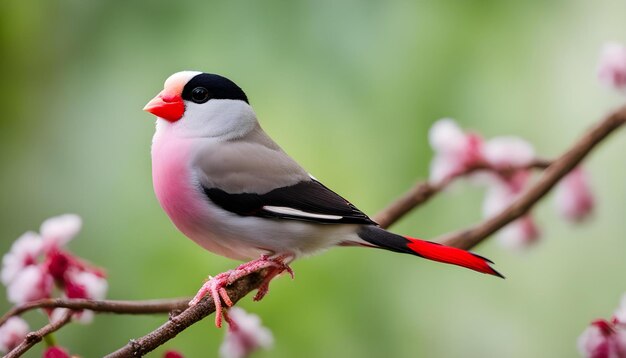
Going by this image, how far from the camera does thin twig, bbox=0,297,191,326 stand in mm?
727

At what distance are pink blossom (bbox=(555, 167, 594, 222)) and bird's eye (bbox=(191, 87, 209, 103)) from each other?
654 millimetres

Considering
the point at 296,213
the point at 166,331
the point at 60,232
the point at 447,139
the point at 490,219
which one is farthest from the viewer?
the point at 447,139

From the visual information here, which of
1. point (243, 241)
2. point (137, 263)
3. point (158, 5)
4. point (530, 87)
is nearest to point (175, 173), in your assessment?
point (243, 241)

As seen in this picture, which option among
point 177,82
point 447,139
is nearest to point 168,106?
point 177,82

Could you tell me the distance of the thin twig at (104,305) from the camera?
0.73 metres

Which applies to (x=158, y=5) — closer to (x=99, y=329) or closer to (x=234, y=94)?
(x=99, y=329)

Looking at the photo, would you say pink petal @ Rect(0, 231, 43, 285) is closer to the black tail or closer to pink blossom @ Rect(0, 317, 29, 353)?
pink blossom @ Rect(0, 317, 29, 353)

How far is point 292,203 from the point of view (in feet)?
2.60

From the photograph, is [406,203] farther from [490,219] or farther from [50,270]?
Answer: [50,270]

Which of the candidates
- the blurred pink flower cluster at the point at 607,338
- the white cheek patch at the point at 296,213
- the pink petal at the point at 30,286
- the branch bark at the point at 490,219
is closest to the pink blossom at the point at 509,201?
the branch bark at the point at 490,219

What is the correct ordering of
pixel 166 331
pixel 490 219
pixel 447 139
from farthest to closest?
pixel 447 139
pixel 490 219
pixel 166 331

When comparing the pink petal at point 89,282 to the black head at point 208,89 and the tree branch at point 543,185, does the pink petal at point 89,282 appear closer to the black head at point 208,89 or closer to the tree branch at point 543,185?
the black head at point 208,89

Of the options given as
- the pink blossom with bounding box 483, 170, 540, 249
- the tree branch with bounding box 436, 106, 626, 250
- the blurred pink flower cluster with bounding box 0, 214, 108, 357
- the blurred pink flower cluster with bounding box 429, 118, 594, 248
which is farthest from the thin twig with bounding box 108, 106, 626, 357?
the blurred pink flower cluster with bounding box 0, 214, 108, 357

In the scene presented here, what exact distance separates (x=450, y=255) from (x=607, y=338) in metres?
0.21
